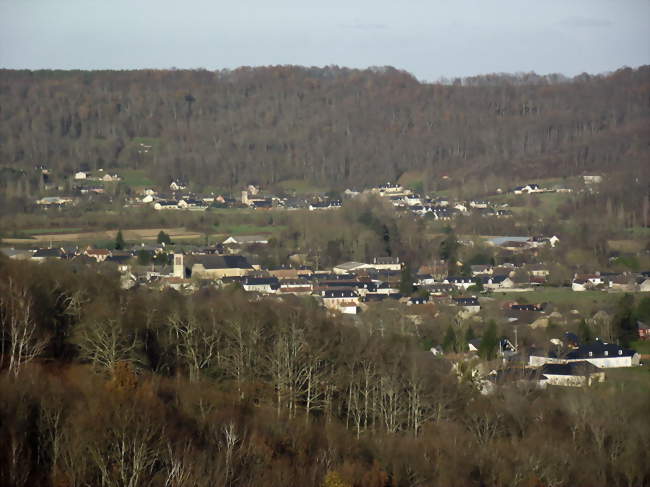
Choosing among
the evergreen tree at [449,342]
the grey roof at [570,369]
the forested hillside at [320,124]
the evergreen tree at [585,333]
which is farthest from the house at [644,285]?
the forested hillside at [320,124]

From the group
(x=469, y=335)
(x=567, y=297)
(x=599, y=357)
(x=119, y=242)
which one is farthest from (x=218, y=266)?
(x=599, y=357)

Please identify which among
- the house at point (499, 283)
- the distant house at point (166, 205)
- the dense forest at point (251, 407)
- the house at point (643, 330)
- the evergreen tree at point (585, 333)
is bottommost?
the house at point (499, 283)

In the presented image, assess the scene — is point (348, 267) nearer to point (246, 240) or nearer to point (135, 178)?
point (246, 240)

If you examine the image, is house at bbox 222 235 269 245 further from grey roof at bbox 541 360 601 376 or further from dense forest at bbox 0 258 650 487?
dense forest at bbox 0 258 650 487

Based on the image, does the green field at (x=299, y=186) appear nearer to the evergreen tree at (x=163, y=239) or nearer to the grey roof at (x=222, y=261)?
the evergreen tree at (x=163, y=239)

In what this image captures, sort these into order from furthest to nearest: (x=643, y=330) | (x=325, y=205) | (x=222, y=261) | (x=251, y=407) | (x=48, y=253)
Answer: (x=325, y=205) → (x=222, y=261) → (x=48, y=253) → (x=643, y=330) → (x=251, y=407)

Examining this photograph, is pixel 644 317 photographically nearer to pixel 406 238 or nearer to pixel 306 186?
pixel 406 238
